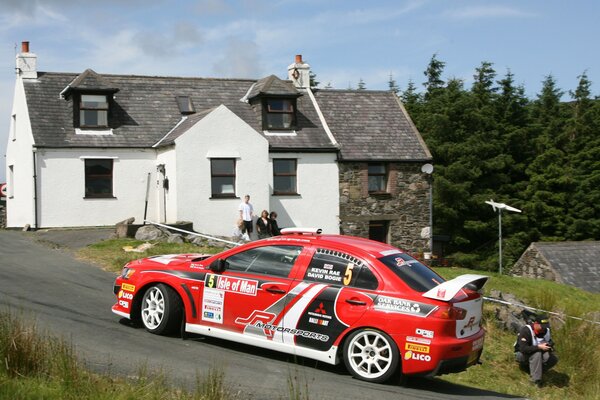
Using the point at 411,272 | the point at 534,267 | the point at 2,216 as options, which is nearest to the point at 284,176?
the point at 534,267

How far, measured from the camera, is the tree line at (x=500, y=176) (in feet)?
140

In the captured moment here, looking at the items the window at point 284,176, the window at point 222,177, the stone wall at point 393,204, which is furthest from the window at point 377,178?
the window at point 222,177

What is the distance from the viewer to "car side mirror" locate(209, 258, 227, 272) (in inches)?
391

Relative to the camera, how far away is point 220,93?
31703 millimetres

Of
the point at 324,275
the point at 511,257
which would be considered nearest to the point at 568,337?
the point at 324,275

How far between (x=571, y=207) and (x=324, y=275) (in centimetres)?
4057

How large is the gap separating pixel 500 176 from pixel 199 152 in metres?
24.1

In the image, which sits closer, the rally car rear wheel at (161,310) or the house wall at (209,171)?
the rally car rear wheel at (161,310)

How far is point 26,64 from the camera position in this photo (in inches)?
1143

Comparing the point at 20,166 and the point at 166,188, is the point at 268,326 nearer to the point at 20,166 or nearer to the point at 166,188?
the point at 166,188

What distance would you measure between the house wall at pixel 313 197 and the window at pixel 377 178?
1.63 meters

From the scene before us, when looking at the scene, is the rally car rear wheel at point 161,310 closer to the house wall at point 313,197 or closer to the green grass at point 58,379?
the green grass at point 58,379

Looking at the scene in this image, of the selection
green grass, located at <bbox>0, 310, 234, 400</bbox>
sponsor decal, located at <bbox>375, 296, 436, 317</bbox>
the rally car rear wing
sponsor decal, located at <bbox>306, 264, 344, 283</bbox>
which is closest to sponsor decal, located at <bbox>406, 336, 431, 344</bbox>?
sponsor decal, located at <bbox>375, 296, 436, 317</bbox>

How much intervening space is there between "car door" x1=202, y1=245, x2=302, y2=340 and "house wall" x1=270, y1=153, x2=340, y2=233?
19208mm
